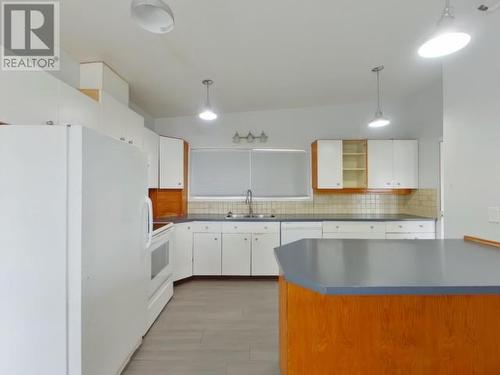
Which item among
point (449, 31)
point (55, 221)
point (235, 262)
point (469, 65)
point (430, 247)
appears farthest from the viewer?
point (235, 262)

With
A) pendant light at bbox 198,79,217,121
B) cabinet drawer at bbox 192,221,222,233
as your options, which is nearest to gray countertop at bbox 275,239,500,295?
pendant light at bbox 198,79,217,121

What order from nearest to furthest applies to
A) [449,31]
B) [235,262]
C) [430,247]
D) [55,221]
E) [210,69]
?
[449,31] → [55,221] → [430,247] → [210,69] → [235,262]

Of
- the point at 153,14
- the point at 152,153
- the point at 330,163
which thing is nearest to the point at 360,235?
the point at 330,163

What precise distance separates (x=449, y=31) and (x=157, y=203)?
343 centimetres

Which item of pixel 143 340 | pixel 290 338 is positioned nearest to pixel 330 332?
pixel 290 338

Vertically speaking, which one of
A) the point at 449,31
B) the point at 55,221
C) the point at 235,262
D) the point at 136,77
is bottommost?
the point at 235,262

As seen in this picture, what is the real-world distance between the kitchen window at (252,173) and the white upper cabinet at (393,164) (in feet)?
3.18

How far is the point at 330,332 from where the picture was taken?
3.82ft

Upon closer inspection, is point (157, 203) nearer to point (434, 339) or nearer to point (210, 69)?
point (210, 69)

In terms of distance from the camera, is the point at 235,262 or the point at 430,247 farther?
the point at 235,262

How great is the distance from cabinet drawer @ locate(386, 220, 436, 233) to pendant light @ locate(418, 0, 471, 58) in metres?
2.64

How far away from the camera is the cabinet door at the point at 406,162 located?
3650 millimetres

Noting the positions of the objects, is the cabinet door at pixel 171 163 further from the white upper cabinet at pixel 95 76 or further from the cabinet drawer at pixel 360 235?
the cabinet drawer at pixel 360 235

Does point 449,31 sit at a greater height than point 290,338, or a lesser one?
greater
